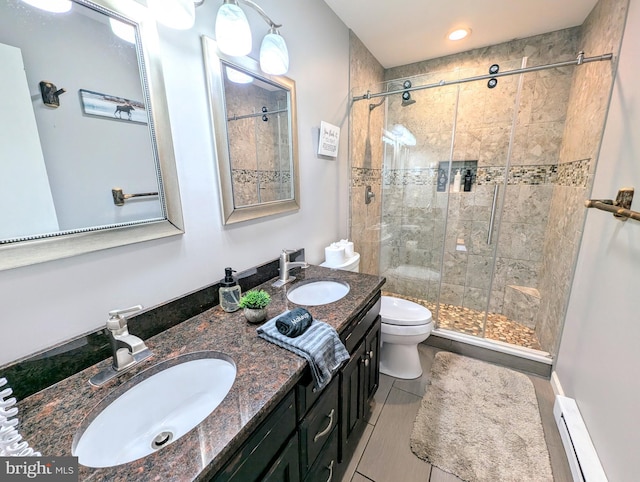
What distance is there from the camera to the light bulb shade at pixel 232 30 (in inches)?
38.2

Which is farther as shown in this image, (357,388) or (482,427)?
(482,427)

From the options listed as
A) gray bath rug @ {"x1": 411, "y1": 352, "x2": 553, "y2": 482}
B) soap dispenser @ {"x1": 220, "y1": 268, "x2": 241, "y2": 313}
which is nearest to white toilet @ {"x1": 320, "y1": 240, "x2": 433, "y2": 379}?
gray bath rug @ {"x1": 411, "y1": 352, "x2": 553, "y2": 482}

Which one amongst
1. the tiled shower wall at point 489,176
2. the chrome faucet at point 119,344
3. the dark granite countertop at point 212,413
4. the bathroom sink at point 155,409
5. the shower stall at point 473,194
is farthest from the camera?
the shower stall at point 473,194

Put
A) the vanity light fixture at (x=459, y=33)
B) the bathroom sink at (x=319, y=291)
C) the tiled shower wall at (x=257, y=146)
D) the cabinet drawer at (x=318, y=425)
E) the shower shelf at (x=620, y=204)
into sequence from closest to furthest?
the cabinet drawer at (x=318, y=425) < the shower shelf at (x=620, y=204) < the tiled shower wall at (x=257, y=146) < the bathroom sink at (x=319, y=291) < the vanity light fixture at (x=459, y=33)

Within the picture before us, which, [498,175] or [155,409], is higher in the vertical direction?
Answer: [498,175]

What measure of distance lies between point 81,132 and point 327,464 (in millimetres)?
1429

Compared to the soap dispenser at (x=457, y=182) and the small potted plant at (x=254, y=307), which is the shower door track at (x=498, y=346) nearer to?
the soap dispenser at (x=457, y=182)

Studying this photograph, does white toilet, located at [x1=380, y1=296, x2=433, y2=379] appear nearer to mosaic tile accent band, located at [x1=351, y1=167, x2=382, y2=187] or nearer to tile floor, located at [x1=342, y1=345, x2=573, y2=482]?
tile floor, located at [x1=342, y1=345, x2=573, y2=482]

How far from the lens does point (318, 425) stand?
930 mm

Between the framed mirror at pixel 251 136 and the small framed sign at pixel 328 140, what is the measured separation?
0.93ft

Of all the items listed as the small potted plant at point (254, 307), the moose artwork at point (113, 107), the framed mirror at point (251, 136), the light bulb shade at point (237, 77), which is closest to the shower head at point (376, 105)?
the framed mirror at point (251, 136)

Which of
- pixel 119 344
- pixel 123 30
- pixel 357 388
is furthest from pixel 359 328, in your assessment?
pixel 123 30

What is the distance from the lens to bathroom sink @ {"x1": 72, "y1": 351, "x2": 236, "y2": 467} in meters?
0.61

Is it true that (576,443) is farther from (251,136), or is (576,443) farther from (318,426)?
(251,136)
